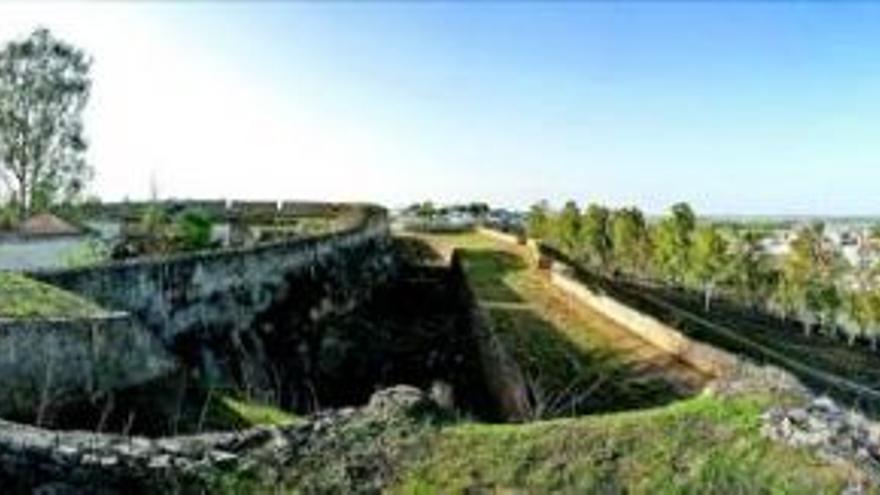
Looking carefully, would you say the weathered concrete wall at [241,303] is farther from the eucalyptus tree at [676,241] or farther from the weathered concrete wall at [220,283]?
the eucalyptus tree at [676,241]

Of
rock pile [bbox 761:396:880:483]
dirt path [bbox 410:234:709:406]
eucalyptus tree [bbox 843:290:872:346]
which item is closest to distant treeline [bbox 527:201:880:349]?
eucalyptus tree [bbox 843:290:872:346]

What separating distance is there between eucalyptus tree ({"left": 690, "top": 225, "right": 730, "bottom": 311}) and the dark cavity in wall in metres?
42.9

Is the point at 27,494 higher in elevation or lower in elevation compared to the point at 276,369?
higher

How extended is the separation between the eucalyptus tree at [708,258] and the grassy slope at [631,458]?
77.4m

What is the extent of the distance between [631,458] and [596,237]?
296ft

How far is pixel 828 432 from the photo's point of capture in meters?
9.63

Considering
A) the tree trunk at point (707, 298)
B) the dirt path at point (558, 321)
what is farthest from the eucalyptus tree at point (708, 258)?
the dirt path at point (558, 321)

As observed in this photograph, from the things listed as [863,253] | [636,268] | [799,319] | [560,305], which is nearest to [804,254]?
[799,319]

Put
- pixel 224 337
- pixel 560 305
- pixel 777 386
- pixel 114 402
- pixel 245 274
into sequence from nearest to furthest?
pixel 777 386 → pixel 114 402 → pixel 224 337 → pixel 245 274 → pixel 560 305

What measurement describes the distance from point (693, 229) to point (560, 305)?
2211 inches

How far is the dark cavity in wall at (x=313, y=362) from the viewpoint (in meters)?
15.4

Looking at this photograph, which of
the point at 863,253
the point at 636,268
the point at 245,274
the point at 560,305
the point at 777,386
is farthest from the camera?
the point at 863,253

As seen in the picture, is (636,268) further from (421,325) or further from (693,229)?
(421,325)

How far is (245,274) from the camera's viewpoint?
26609mm
